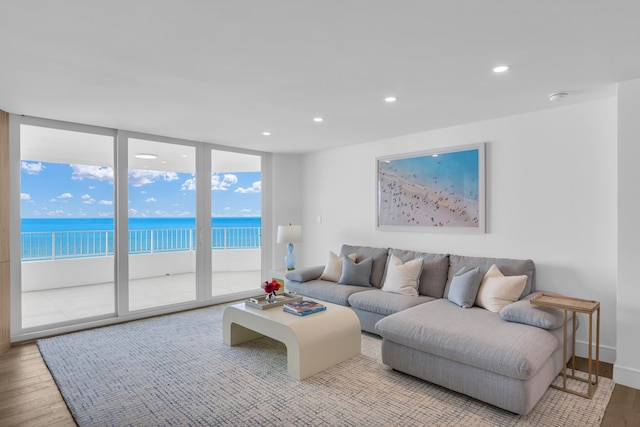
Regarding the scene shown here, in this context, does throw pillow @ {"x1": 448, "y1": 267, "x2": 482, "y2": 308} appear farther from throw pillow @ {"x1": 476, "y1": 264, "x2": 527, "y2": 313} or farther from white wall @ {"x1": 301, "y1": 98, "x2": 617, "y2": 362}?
white wall @ {"x1": 301, "y1": 98, "x2": 617, "y2": 362}

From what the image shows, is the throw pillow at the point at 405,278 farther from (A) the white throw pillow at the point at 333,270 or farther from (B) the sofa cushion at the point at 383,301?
(A) the white throw pillow at the point at 333,270

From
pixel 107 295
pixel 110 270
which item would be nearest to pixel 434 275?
pixel 107 295

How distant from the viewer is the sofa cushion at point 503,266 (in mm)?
3434

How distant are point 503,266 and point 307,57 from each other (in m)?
2.82

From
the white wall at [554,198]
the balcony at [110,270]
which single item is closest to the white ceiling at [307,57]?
the white wall at [554,198]

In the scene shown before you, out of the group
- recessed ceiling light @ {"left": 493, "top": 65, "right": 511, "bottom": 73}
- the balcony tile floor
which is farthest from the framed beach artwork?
the balcony tile floor

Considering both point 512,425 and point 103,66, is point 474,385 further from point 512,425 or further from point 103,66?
point 103,66

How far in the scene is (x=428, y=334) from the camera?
2744 mm

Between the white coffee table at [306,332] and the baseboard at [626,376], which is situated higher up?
the white coffee table at [306,332]

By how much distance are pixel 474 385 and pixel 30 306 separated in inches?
221

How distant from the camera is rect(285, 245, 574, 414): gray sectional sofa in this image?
93.4 inches

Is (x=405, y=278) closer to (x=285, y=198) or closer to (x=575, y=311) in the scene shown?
(x=575, y=311)

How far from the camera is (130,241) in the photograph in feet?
17.7

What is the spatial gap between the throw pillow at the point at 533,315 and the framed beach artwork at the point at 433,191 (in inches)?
48.5
